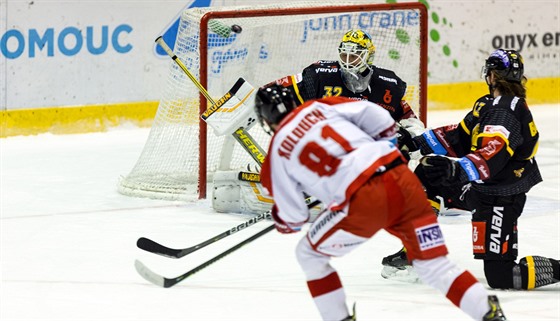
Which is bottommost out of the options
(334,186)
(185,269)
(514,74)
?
(185,269)

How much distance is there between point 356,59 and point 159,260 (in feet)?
4.21

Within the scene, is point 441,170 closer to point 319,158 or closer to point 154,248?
point 319,158

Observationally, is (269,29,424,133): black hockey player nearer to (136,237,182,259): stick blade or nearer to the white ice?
the white ice

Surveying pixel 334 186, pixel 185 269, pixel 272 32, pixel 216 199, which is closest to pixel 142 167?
pixel 216 199

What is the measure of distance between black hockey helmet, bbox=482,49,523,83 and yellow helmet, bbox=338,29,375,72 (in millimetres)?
872

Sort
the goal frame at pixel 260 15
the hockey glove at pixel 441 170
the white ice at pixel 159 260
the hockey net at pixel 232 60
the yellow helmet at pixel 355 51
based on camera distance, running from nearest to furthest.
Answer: the hockey glove at pixel 441 170 → the white ice at pixel 159 260 → the yellow helmet at pixel 355 51 → the goal frame at pixel 260 15 → the hockey net at pixel 232 60

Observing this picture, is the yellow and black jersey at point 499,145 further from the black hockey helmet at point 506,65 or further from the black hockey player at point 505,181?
the black hockey helmet at point 506,65

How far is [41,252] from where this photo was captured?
5.34 m

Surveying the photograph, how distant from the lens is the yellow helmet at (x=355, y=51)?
17.7 ft

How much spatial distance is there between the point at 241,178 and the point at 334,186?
98.5 inches

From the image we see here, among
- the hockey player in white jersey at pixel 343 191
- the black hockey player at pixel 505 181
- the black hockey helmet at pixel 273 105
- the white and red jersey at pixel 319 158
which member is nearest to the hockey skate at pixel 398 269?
the black hockey player at pixel 505 181

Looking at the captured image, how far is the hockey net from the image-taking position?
6.49 meters

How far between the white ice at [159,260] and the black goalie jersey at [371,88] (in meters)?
0.64

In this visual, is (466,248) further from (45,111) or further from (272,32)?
(45,111)
